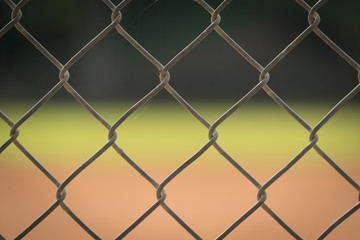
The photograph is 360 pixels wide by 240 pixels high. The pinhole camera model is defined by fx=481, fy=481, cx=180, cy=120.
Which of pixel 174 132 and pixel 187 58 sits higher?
pixel 187 58

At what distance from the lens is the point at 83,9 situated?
31.0 ft

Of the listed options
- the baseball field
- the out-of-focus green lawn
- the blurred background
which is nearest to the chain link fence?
the baseball field

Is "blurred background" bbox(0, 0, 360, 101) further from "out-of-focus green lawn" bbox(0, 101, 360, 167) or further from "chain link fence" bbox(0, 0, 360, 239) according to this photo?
"chain link fence" bbox(0, 0, 360, 239)

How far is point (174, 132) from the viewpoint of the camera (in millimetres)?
7707

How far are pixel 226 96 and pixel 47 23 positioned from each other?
3768mm

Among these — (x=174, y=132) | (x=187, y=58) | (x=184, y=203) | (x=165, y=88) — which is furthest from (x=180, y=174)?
(x=165, y=88)

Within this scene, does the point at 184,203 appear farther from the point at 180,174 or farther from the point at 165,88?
the point at 165,88

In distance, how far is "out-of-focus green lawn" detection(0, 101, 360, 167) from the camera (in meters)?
6.44

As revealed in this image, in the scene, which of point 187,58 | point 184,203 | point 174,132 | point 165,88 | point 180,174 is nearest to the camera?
point 165,88

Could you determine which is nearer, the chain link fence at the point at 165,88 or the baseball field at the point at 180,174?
the chain link fence at the point at 165,88

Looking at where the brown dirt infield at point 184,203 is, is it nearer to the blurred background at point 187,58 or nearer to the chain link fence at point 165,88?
the chain link fence at point 165,88

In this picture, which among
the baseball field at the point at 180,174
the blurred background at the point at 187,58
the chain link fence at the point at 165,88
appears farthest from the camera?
the blurred background at the point at 187,58

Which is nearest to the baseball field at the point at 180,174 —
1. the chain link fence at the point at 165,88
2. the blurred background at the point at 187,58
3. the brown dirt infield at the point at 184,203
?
the brown dirt infield at the point at 184,203

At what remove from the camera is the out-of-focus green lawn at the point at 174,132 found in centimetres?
644
